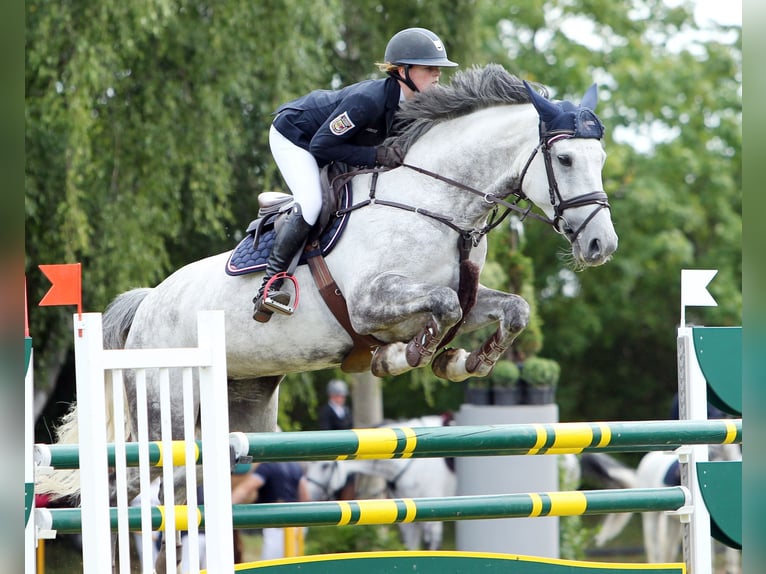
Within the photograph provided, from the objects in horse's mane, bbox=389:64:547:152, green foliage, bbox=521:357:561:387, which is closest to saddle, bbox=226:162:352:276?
horse's mane, bbox=389:64:547:152

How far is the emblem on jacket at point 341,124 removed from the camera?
3.27 metres

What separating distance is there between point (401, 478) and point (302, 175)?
16.9ft

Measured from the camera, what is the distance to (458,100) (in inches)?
136

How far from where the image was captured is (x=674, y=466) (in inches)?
285

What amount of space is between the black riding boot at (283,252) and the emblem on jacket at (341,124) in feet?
0.98

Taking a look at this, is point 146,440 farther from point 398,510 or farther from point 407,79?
point 407,79

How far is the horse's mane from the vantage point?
3.43m

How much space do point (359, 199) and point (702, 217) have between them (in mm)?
11348

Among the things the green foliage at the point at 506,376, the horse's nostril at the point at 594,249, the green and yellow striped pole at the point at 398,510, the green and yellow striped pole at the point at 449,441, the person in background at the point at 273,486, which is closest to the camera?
the green and yellow striped pole at the point at 449,441

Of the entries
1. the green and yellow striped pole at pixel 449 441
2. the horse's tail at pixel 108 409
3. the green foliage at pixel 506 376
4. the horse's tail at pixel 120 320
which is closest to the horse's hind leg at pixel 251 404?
the horse's tail at pixel 108 409

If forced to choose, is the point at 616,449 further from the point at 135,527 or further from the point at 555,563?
the point at 135,527

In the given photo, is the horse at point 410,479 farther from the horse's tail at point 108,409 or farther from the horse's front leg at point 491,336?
the horse's front leg at point 491,336
